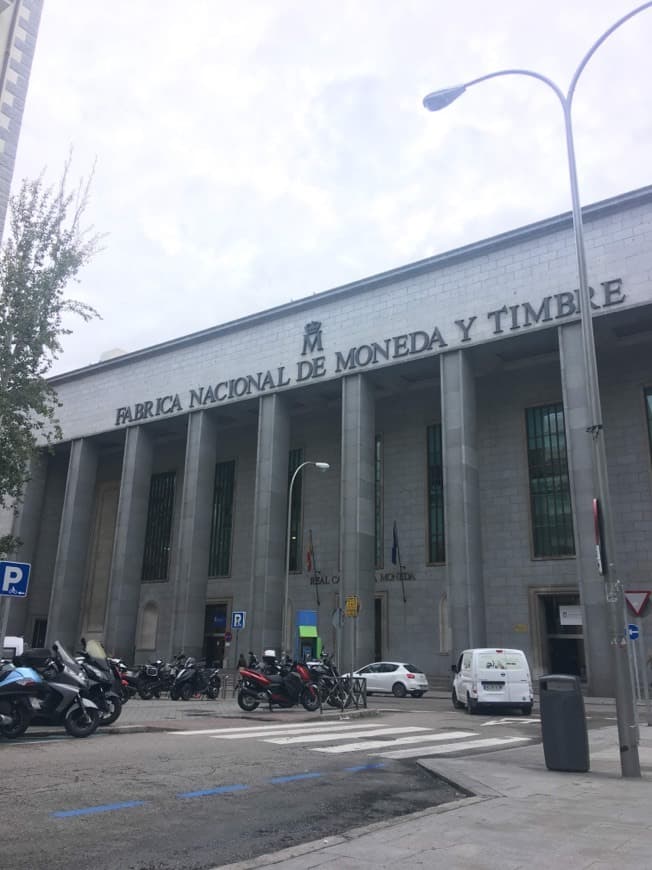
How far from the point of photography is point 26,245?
19688 millimetres

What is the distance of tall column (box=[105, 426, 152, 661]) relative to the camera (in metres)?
39.8

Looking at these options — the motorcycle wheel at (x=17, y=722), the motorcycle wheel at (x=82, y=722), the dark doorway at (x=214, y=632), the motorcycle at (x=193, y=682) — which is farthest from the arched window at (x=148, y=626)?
the motorcycle wheel at (x=17, y=722)

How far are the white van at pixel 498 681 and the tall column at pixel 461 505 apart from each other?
329 inches

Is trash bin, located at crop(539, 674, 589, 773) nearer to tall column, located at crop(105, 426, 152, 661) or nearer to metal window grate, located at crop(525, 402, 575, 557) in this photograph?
metal window grate, located at crop(525, 402, 575, 557)

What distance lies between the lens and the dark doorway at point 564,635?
31.2 m

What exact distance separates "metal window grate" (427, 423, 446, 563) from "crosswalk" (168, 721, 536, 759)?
66.3ft

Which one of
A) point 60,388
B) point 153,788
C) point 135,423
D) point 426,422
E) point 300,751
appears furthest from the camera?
point 60,388

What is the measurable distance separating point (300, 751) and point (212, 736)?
2210 mm

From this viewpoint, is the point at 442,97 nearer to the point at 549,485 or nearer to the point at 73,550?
the point at 549,485

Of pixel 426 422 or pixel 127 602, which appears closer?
pixel 426 422

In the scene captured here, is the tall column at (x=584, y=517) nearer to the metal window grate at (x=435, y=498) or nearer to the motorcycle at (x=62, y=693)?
the metal window grate at (x=435, y=498)

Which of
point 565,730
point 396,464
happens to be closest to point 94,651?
point 565,730

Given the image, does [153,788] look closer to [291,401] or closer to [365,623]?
[365,623]

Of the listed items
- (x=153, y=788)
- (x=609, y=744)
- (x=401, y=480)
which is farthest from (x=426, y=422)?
(x=153, y=788)
